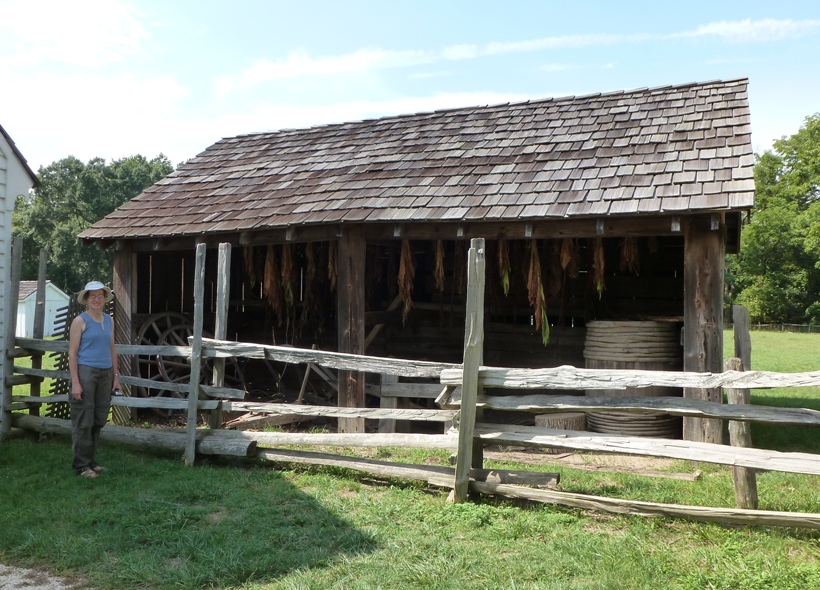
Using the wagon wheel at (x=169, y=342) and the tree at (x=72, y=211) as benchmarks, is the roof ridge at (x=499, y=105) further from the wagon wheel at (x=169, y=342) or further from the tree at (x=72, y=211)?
the tree at (x=72, y=211)

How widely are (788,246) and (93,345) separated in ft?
138

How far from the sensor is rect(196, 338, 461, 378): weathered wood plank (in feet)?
19.1

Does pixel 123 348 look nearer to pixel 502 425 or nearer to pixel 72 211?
pixel 502 425

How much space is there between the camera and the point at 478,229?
8.05m

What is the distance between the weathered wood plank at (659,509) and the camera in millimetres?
4426

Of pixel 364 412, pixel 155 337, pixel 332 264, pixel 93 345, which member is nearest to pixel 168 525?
pixel 364 412

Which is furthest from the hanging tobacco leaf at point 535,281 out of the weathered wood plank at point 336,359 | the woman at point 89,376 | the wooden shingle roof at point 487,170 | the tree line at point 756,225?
the tree line at point 756,225

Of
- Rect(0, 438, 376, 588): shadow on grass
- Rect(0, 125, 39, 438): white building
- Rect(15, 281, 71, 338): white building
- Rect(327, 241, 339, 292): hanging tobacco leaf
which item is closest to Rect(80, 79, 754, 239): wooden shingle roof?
Rect(327, 241, 339, 292): hanging tobacco leaf

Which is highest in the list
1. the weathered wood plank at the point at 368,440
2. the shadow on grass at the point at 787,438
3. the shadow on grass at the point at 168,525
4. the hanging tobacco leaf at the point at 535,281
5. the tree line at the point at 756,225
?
the tree line at the point at 756,225

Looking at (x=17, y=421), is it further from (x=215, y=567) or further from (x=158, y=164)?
(x=158, y=164)

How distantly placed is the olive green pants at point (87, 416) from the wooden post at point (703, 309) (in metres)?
5.70

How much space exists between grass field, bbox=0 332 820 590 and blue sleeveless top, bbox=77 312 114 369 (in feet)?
3.28

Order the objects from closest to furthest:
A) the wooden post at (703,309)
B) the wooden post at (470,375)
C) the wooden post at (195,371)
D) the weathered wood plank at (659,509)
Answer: the weathered wood plank at (659,509) < the wooden post at (470,375) < the wooden post at (195,371) < the wooden post at (703,309)

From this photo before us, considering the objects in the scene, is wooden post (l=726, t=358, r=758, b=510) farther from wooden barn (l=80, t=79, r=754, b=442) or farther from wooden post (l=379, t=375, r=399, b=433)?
wooden post (l=379, t=375, r=399, b=433)
